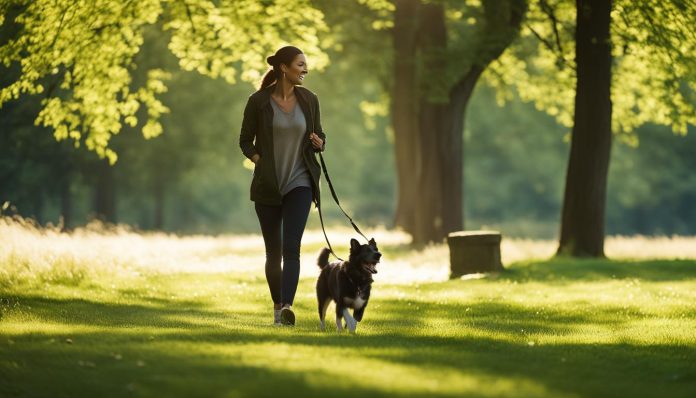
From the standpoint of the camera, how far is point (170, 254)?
2370 centimetres

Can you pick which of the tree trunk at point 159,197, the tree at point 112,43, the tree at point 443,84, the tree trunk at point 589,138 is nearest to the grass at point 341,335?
the tree trunk at point 589,138

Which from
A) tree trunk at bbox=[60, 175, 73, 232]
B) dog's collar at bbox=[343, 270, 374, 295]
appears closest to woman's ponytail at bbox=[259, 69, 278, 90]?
dog's collar at bbox=[343, 270, 374, 295]

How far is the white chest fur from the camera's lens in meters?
9.34

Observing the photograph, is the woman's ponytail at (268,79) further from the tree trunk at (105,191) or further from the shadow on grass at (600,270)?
the tree trunk at (105,191)

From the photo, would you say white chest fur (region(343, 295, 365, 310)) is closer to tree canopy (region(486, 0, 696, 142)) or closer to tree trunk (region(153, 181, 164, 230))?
tree canopy (region(486, 0, 696, 142))

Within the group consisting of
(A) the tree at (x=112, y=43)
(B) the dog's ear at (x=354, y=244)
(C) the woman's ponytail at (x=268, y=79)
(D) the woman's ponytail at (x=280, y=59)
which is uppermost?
(A) the tree at (x=112, y=43)

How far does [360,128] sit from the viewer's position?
196 ft

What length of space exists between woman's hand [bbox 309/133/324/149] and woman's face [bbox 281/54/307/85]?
1.78 ft

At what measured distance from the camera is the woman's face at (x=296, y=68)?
378 inches

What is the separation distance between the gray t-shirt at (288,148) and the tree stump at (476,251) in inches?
322

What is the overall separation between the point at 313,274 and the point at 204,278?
216cm

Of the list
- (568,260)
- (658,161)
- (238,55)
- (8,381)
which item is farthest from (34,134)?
(658,161)

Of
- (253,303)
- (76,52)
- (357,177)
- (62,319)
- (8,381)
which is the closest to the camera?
(8,381)

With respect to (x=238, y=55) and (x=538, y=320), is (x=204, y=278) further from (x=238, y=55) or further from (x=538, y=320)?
(x=538, y=320)
